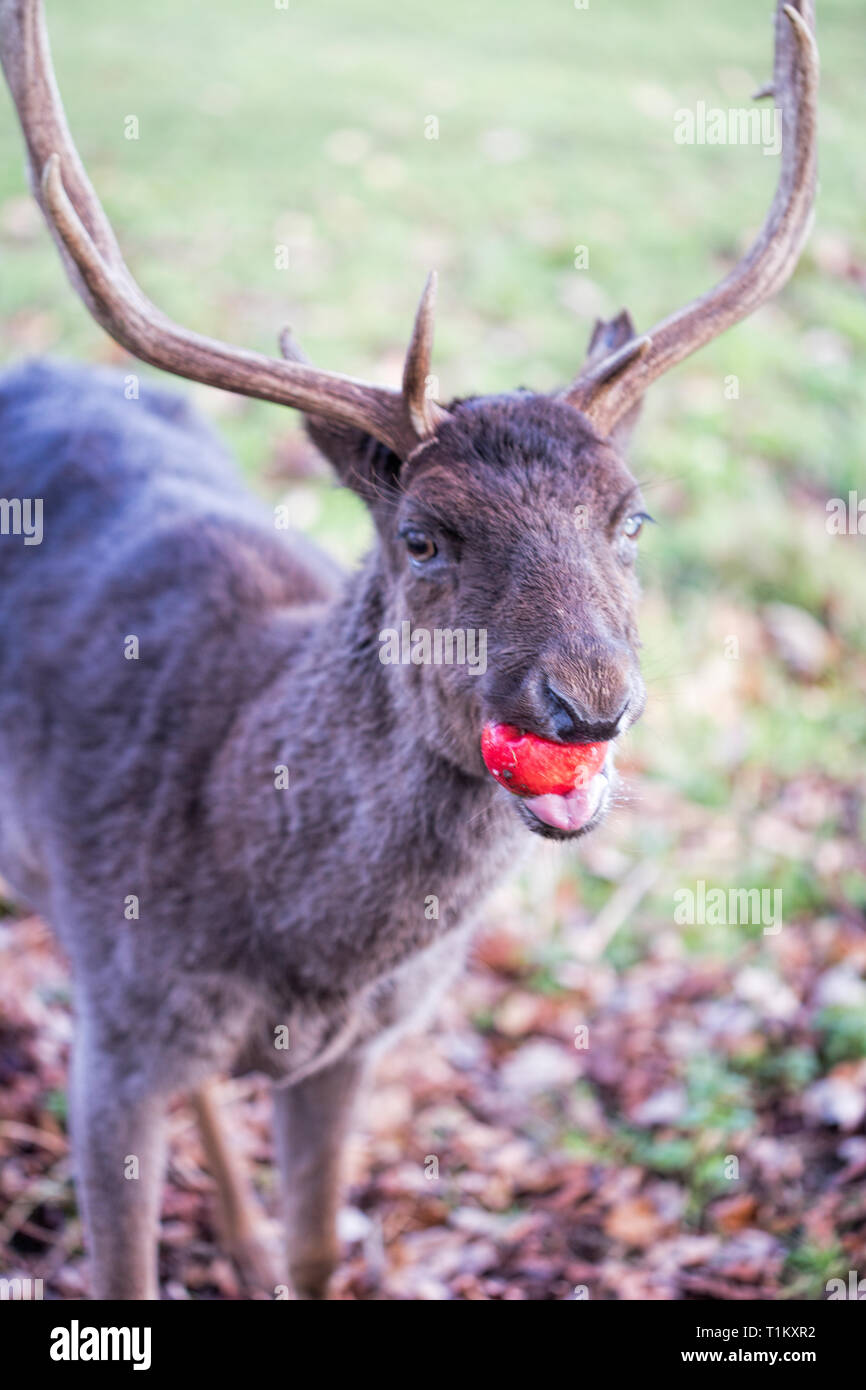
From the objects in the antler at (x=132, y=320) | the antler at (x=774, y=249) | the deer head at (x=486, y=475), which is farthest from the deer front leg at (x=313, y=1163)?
the antler at (x=774, y=249)

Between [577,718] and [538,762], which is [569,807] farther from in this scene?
[577,718]

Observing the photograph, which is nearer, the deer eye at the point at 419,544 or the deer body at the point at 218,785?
the deer eye at the point at 419,544

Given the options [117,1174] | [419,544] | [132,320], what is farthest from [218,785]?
[132,320]

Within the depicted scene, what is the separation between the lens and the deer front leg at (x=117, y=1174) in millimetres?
3037

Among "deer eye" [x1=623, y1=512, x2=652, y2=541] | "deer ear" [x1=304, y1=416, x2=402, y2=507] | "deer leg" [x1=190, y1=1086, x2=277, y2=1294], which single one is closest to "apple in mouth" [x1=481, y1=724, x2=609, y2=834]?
"deer eye" [x1=623, y1=512, x2=652, y2=541]

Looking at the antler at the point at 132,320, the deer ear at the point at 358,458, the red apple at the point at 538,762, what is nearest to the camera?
the red apple at the point at 538,762

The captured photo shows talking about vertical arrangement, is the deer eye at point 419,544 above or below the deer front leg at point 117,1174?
above

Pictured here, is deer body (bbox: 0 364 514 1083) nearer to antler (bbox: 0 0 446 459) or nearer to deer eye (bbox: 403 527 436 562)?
deer eye (bbox: 403 527 436 562)

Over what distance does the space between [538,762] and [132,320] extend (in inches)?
51.0

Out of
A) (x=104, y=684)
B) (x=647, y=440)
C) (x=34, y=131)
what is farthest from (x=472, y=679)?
(x=647, y=440)

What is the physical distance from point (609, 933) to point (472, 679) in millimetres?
2510

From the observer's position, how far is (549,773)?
7.63 ft

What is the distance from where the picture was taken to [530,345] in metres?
7.11

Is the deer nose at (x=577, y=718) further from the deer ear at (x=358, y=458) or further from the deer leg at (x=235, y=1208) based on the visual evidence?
the deer leg at (x=235, y=1208)
